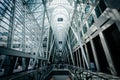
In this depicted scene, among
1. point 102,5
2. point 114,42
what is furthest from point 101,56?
point 102,5

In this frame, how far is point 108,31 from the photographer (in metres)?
7.66

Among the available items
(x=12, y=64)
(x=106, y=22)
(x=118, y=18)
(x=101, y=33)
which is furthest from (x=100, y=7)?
(x=12, y=64)

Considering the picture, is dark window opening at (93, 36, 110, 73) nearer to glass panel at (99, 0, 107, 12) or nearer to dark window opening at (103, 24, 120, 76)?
dark window opening at (103, 24, 120, 76)

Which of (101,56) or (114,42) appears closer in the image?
(114,42)

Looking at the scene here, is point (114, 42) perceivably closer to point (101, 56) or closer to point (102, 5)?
point (101, 56)

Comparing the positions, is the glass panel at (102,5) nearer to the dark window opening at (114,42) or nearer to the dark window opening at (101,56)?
the dark window opening at (114,42)

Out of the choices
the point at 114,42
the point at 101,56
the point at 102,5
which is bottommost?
the point at 101,56

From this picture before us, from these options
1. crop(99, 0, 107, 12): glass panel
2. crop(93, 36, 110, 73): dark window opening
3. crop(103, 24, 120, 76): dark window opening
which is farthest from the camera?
crop(93, 36, 110, 73): dark window opening

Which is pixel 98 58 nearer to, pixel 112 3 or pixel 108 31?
pixel 108 31

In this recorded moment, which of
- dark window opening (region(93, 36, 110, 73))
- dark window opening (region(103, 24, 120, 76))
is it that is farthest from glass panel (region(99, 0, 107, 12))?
dark window opening (region(93, 36, 110, 73))

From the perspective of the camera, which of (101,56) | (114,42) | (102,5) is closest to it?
(114,42)

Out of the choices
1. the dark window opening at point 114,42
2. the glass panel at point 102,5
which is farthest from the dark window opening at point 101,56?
the glass panel at point 102,5

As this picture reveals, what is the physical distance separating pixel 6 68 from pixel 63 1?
1856cm

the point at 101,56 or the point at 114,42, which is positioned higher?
the point at 114,42
